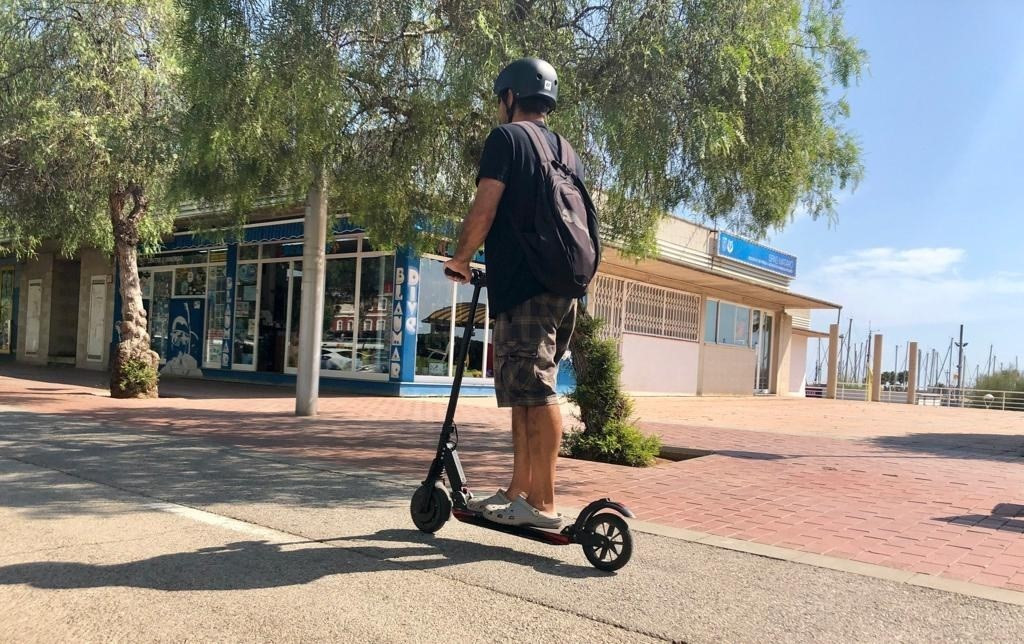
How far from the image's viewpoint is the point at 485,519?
3707 mm

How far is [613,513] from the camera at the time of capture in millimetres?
3512

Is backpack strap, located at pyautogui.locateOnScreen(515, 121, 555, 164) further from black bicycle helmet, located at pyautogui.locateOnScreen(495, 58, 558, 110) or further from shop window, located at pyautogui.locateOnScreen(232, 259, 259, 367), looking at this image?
shop window, located at pyautogui.locateOnScreen(232, 259, 259, 367)

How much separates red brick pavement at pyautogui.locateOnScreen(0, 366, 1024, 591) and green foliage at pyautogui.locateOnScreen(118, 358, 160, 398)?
42 cm

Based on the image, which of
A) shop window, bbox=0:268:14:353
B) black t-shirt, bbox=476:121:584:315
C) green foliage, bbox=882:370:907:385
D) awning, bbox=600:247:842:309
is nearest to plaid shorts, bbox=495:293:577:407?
black t-shirt, bbox=476:121:584:315

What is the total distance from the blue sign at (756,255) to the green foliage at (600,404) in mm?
13653

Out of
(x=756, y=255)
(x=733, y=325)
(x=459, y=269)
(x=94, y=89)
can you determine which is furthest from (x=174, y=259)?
(x=459, y=269)

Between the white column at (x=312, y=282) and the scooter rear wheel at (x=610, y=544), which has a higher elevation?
the white column at (x=312, y=282)

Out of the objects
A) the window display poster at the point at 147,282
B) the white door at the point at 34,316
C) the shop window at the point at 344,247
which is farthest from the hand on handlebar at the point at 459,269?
the white door at the point at 34,316

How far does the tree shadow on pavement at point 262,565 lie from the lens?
10.8ft

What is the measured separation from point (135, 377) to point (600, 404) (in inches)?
321

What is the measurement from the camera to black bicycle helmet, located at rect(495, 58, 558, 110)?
3.81m

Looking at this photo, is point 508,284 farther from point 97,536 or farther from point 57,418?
point 57,418

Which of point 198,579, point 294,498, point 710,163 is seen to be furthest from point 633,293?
point 198,579

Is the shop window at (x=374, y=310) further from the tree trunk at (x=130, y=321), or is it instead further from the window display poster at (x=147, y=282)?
the window display poster at (x=147, y=282)
